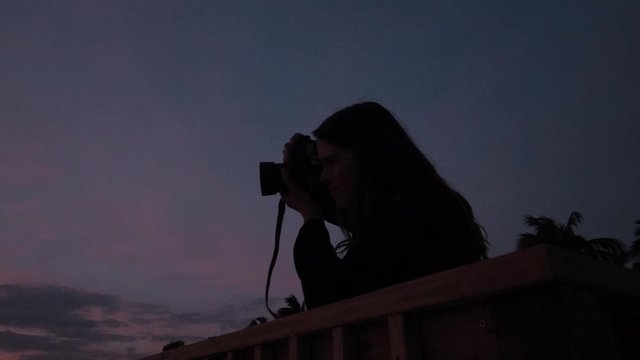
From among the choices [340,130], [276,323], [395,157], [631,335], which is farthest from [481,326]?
[340,130]

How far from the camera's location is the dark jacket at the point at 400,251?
1636 millimetres

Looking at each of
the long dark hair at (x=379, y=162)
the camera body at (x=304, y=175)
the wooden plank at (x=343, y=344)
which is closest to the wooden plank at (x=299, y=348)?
the wooden plank at (x=343, y=344)

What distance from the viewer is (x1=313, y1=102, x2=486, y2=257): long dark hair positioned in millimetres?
1995

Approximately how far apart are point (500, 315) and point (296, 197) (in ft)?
4.49

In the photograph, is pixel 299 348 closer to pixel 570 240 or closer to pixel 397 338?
pixel 397 338

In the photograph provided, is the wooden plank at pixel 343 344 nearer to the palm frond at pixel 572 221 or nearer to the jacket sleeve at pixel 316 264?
the jacket sleeve at pixel 316 264

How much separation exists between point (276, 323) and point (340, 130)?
89 cm

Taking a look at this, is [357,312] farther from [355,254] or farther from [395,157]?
[395,157]

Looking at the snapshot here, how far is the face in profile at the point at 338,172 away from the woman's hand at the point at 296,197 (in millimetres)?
108

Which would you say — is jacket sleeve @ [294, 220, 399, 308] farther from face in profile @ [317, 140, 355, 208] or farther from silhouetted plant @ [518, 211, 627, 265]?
silhouetted plant @ [518, 211, 627, 265]

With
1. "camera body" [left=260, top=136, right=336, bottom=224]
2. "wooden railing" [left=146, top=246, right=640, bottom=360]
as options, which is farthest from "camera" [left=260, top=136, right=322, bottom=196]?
"wooden railing" [left=146, top=246, right=640, bottom=360]

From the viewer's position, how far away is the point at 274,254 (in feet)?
7.49

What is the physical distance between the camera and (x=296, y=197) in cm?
232

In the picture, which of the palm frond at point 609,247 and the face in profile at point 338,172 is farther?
the palm frond at point 609,247
